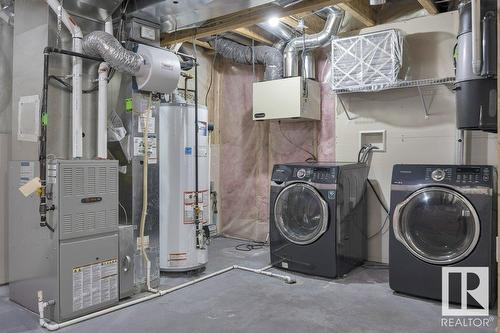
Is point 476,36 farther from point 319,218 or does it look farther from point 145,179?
point 145,179

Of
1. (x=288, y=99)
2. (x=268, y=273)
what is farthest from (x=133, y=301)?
(x=288, y=99)

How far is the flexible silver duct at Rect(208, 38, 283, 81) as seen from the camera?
471 cm

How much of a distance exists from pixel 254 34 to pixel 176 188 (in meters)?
2.04

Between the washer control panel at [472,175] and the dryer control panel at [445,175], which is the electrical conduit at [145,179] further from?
the washer control panel at [472,175]

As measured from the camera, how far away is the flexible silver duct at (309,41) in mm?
4219

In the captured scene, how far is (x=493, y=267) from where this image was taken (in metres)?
2.97

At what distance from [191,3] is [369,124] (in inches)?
92.4

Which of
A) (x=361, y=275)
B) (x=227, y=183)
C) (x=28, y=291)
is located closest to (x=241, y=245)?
(x=227, y=183)

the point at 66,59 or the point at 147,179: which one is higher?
the point at 66,59

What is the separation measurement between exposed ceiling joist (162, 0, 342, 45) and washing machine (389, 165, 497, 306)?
1552 mm

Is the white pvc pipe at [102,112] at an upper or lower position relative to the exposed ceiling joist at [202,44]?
lower

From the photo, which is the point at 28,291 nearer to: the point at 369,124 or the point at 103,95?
the point at 103,95

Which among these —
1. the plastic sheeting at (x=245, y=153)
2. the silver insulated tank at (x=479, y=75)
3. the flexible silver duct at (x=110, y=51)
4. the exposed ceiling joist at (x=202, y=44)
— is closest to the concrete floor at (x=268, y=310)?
the silver insulated tank at (x=479, y=75)

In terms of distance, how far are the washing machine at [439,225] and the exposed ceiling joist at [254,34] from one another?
2235 mm
